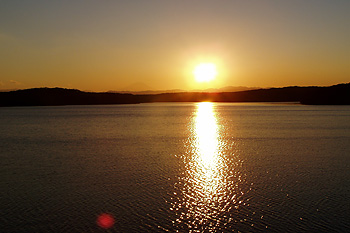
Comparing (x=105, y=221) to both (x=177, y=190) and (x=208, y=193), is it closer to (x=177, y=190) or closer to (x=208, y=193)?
(x=177, y=190)

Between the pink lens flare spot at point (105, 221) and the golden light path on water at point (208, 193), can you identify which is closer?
the pink lens flare spot at point (105, 221)

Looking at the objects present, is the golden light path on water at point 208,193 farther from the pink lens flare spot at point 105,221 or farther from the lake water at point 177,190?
the pink lens flare spot at point 105,221

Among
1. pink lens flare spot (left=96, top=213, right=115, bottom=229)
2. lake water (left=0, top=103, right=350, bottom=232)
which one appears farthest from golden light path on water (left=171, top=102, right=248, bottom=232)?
pink lens flare spot (left=96, top=213, right=115, bottom=229)

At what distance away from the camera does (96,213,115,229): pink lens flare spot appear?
403 inches

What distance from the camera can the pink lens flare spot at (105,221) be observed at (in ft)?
33.6

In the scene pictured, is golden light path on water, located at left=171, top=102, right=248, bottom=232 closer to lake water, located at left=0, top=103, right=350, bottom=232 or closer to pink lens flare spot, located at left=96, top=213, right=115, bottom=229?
lake water, located at left=0, top=103, right=350, bottom=232

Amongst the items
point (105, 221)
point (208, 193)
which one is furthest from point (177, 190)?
point (105, 221)

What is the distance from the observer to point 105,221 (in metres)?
10.6

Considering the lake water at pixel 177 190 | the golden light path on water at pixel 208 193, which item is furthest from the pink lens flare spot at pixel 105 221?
the golden light path on water at pixel 208 193

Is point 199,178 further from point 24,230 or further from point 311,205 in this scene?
point 24,230

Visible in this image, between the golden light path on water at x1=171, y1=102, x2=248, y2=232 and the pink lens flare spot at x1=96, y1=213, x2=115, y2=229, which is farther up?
the pink lens flare spot at x1=96, y1=213, x2=115, y2=229

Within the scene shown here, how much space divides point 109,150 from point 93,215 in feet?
48.0

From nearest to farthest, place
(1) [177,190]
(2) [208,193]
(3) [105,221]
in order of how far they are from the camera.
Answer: (3) [105,221] < (2) [208,193] < (1) [177,190]

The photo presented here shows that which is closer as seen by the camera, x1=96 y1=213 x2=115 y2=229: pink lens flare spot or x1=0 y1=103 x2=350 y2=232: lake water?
x1=96 y1=213 x2=115 y2=229: pink lens flare spot
